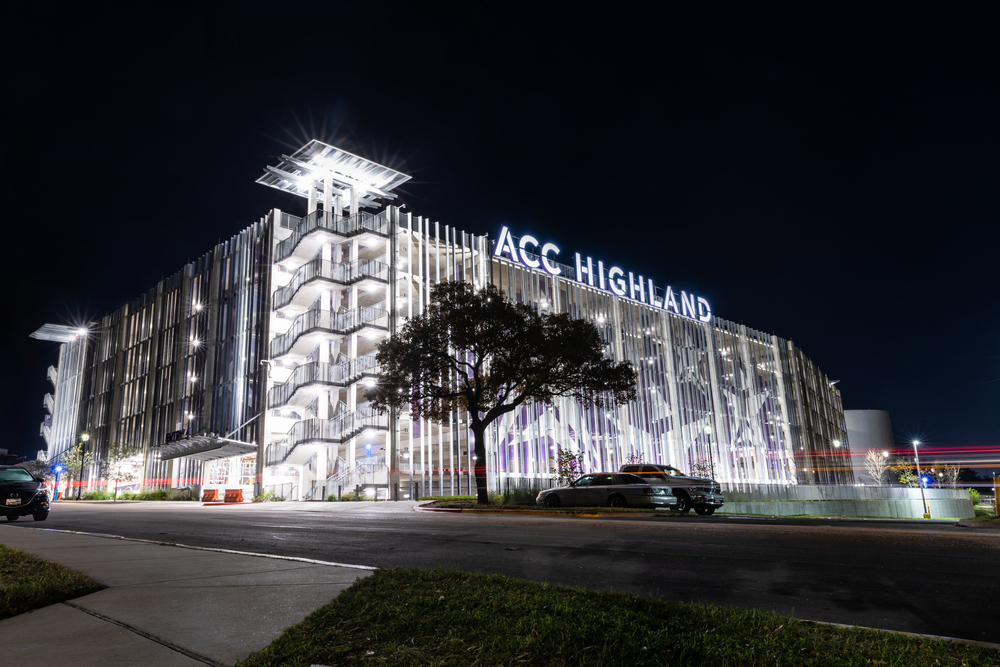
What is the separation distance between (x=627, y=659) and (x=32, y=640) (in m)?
4.34

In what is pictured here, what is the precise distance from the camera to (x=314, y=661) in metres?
4.23

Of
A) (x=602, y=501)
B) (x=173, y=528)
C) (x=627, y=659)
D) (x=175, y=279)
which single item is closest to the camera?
(x=627, y=659)

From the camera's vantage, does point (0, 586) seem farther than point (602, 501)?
No

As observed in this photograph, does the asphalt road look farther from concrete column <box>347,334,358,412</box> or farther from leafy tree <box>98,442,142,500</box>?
leafy tree <box>98,442,142,500</box>

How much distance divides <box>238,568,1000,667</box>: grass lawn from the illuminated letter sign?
4296 cm

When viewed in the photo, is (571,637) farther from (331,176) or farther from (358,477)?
(331,176)

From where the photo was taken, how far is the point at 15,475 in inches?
818

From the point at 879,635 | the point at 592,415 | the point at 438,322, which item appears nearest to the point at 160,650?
the point at 879,635

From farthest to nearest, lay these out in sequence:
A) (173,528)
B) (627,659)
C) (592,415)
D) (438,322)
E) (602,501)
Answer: (592,415), (438,322), (602,501), (173,528), (627,659)

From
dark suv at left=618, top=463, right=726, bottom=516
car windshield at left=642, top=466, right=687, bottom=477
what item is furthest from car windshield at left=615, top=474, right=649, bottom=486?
car windshield at left=642, top=466, right=687, bottom=477

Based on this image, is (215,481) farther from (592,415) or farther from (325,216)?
(592,415)

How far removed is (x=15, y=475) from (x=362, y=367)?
923 inches

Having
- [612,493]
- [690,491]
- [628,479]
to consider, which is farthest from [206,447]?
[690,491]

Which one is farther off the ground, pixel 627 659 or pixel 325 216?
pixel 325 216
